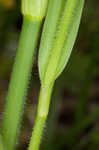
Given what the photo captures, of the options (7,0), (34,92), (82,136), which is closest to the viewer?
(7,0)

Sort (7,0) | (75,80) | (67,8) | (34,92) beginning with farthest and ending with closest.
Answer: (34,92) < (75,80) < (7,0) < (67,8)

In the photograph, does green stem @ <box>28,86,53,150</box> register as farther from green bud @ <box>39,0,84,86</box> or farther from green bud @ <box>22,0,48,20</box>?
green bud @ <box>22,0,48,20</box>

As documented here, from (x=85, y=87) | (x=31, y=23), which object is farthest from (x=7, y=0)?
(x=31, y=23)

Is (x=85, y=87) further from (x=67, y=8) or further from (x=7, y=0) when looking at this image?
(x=67, y=8)

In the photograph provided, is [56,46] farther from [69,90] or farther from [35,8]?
[69,90]

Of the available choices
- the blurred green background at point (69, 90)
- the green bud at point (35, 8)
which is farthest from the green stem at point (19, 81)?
the blurred green background at point (69, 90)

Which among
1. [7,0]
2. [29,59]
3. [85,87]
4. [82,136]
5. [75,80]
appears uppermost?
[29,59]

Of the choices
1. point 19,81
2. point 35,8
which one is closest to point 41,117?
point 19,81
